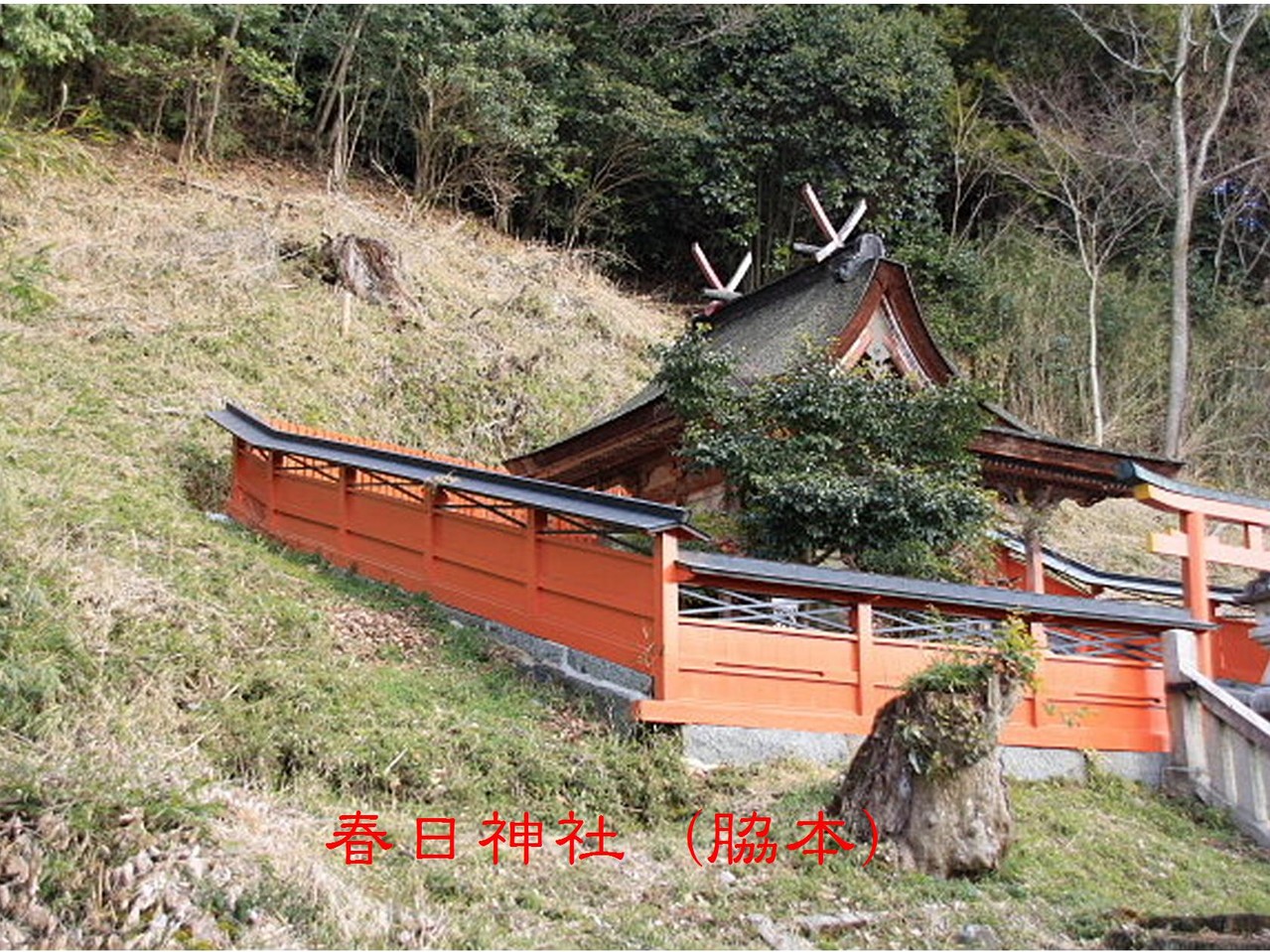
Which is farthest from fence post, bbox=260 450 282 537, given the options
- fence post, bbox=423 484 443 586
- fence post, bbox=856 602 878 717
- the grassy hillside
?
fence post, bbox=856 602 878 717

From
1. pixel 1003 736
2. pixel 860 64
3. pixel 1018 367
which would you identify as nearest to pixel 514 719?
pixel 1003 736

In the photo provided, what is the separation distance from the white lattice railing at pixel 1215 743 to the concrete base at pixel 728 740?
27 cm

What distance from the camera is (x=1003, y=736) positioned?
9.70 m

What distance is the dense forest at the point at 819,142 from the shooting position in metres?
23.2

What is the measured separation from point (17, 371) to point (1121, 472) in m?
12.3

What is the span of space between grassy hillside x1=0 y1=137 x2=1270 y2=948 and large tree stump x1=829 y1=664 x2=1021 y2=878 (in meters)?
0.18

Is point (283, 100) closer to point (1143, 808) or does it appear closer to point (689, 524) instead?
point (689, 524)

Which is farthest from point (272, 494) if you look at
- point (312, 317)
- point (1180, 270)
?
point (1180, 270)

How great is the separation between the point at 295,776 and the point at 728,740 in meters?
2.95

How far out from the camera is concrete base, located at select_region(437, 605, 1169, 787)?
8.72 metres

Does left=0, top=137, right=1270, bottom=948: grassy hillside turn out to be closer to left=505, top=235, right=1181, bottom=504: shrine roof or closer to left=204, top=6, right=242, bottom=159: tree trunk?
left=505, top=235, right=1181, bottom=504: shrine roof

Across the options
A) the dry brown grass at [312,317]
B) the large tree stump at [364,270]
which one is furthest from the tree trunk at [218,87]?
the large tree stump at [364,270]

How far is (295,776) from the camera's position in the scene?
24.4 feet

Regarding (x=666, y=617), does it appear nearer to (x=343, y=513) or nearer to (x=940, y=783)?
(x=940, y=783)
